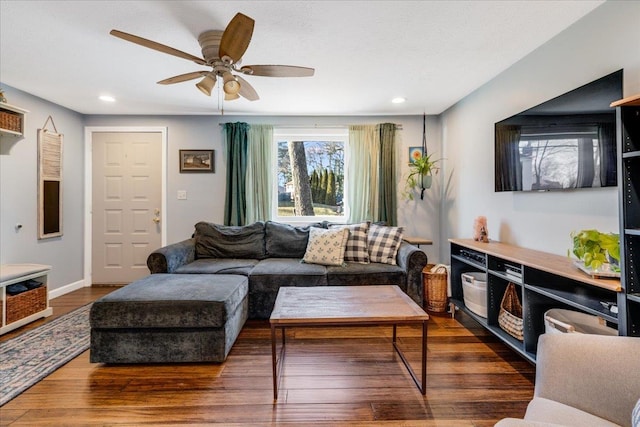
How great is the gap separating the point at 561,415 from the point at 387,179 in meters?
3.32

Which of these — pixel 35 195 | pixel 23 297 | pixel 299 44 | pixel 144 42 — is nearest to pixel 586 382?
pixel 299 44

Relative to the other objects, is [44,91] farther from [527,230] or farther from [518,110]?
[527,230]

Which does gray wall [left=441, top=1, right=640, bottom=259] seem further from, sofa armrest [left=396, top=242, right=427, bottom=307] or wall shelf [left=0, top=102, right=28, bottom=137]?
wall shelf [left=0, top=102, right=28, bottom=137]

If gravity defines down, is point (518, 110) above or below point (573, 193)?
above

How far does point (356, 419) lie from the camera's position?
163 centimetres

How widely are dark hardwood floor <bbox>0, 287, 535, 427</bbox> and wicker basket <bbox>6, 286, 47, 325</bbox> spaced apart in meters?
1.03

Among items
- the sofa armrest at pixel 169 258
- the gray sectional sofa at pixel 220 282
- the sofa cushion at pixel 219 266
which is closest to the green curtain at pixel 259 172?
the gray sectional sofa at pixel 220 282

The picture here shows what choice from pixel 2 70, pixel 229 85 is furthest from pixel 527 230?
pixel 2 70

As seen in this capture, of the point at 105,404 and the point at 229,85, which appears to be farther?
the point at 229,85

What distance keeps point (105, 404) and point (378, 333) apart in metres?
1.99

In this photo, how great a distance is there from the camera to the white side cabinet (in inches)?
105

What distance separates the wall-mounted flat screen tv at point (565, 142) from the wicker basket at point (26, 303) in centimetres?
447

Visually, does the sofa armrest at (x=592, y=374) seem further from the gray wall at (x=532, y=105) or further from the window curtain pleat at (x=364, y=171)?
the window curtain pleat at (x=364, y=171)

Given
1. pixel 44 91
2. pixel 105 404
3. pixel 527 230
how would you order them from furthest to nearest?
pixel 44 91
pixel 527 230
pixel 105 404
